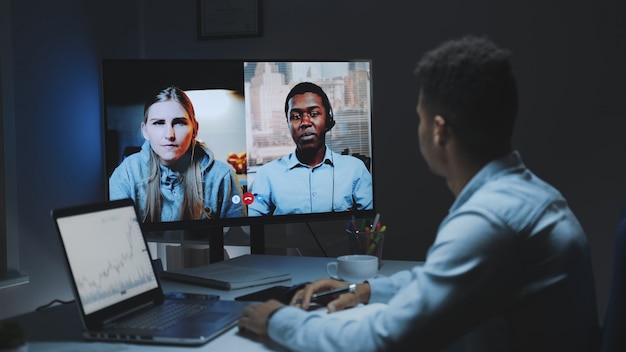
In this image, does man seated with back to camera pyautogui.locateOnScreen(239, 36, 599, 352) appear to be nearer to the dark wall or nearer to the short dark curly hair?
the short dark curly hair

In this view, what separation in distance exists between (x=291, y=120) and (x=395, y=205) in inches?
24.9

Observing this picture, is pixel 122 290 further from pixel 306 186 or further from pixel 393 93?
pixel 393 93

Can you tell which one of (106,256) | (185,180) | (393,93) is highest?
(393,93)

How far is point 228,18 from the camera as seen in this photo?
2.73 meters

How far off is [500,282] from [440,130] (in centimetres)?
27

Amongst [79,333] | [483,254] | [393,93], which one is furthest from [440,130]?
[393,93]

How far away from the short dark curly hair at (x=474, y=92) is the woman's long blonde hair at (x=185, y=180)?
1.13 meters

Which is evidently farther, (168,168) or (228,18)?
(228,18)

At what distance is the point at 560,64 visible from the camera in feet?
7.43

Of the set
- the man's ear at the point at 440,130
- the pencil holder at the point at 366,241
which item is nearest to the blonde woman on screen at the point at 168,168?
the pencil holder at the point at 366,241

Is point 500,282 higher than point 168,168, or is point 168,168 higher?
point 168,168

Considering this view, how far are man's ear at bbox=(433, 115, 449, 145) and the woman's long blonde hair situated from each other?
3.69 ft

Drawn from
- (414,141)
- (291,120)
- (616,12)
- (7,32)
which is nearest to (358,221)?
(414,141)

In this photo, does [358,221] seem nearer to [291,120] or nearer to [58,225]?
[291,120]
